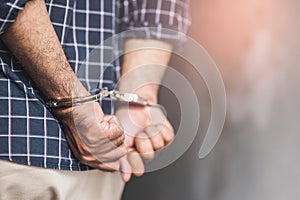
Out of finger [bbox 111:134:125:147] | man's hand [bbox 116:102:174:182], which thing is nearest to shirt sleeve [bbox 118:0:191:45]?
man's hand [bbox 116:102:174:182]

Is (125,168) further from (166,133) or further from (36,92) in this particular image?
(36,92)

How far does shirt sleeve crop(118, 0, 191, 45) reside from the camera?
1017mm

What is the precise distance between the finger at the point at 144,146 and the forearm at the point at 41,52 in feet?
0.60

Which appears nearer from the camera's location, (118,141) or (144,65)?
(118,141)

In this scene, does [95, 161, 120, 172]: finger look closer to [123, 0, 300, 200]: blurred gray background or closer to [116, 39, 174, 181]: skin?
[116, 39, 174, 181]: skin

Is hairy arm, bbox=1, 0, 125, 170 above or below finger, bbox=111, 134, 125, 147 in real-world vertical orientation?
above

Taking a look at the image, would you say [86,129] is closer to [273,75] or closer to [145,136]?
[145,136]

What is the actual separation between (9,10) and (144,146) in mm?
352

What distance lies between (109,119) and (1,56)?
0.58ft

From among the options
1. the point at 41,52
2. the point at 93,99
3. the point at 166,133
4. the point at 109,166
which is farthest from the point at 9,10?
the point at 166,133

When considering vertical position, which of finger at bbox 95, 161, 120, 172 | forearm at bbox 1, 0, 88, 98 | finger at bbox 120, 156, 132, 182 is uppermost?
forearm at bbox 1, 0, 88, 98

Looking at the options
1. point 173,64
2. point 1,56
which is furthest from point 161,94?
point 1,56

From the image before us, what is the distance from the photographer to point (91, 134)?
0.81m

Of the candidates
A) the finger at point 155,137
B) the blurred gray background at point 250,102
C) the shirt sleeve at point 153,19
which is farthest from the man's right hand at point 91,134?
the blurred gray background at point 250,102
